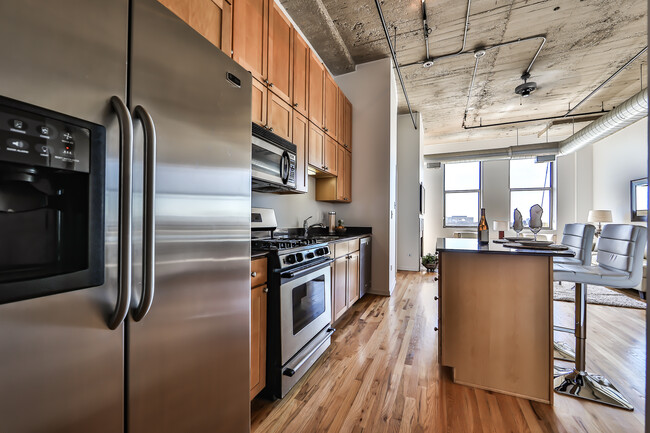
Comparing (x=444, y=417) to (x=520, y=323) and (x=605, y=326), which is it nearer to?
(x=520, y=323)

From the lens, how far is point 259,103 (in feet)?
6.57

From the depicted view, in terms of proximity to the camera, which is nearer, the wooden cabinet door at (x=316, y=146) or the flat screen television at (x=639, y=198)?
the wooden cabinet door at (x=316, y=146)

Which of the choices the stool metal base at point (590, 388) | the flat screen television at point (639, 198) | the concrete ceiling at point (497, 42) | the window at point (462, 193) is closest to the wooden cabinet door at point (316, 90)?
the concrete ceiling at point (497, 42)

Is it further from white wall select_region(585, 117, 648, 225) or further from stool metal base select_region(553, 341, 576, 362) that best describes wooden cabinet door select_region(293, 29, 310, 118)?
white wall select_region(585, 117, 648, 225)

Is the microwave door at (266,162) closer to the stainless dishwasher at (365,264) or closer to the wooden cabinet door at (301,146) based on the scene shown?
the wooden cabinet door at (301,146)

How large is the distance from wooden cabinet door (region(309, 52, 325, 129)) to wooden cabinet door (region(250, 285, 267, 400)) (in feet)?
6.43

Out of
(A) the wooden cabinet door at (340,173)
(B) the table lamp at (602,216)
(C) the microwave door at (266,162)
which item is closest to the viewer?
(C) the microwave door at (266,162)

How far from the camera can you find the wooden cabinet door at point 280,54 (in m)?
2.16

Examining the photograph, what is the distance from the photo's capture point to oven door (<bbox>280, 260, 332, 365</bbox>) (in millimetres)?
1691

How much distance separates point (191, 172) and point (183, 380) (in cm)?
71

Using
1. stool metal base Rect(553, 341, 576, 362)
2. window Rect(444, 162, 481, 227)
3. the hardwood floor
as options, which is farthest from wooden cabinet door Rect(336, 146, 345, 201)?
window Rect(444, 162, 481, 227)

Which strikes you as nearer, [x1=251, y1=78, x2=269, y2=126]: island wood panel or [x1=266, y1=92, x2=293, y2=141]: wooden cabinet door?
[x1=251, y1=78, x2=269, y2=126]: island wood panel

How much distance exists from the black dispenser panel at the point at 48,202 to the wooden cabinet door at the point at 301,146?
1.92 metres

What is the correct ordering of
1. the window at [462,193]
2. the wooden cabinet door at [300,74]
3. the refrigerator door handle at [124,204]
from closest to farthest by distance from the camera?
the refrigerator door handle at [124,204] < the wooden cabinet door at [300,74] < the window at [462,193]
